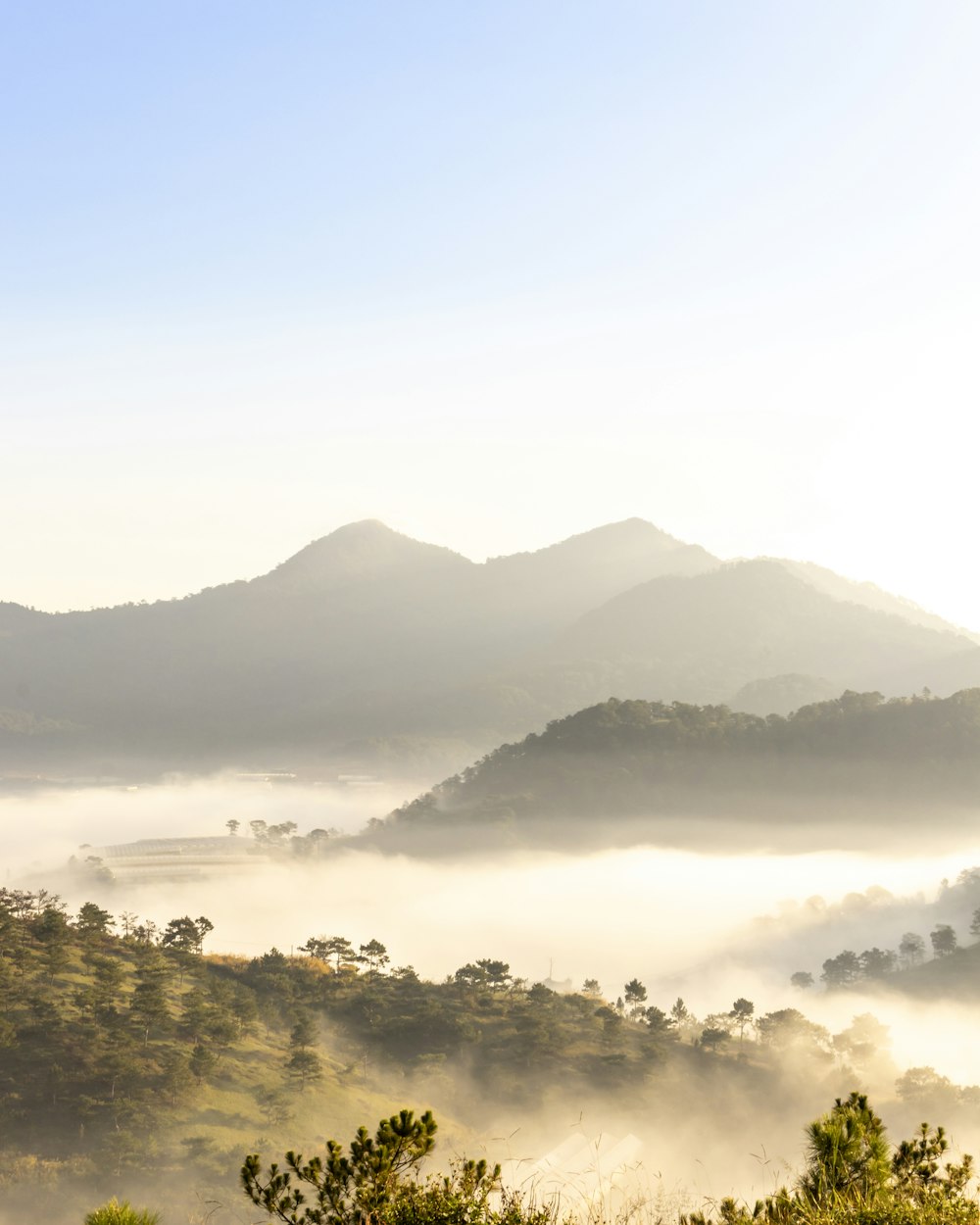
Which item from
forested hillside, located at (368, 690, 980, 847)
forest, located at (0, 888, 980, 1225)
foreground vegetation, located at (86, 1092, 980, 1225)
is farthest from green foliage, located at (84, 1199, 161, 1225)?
forested hillside, located at (368, 690, 980, 847)

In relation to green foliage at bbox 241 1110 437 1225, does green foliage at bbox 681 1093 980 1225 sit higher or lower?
lower

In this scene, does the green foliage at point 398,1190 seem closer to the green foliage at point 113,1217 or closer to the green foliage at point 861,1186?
the green foliage at point 113,1217

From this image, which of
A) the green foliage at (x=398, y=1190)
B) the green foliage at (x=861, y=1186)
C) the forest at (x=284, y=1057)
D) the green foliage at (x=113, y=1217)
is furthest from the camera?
the forest at (x=284, y=1057)

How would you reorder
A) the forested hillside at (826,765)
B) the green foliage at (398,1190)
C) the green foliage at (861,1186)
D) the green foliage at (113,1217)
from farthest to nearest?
the forested hillside at (826,765)
the green foliage at (861,1186)
the green foliage at (398,1190)
the green foliage at (113,1217)

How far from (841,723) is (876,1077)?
118602 mm

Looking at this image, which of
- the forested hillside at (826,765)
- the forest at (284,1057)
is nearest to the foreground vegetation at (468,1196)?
the forest at (284,1057)

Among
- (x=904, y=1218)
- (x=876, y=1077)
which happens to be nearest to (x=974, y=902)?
(x=876, y=1077)

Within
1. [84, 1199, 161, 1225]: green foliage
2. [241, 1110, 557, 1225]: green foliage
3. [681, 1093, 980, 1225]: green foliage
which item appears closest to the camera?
[84, 1199, 161, 1225]: green foliage

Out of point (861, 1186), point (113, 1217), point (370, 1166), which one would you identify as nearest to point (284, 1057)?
point (861, 1186)

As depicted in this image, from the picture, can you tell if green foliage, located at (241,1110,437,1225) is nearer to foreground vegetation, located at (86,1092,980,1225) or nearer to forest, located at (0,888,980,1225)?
foreground vegetation, located at (86,1092,980,1225)

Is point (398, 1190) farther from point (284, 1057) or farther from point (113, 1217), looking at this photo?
point (284, 1057)

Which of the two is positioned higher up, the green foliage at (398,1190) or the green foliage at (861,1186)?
the green foliage at (398,1190)

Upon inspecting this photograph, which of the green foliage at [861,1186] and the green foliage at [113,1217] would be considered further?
the green foliage at [861,1186]

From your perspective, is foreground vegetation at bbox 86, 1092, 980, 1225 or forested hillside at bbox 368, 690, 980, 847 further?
forested hillside at bbox 368, 690, 980, 847
